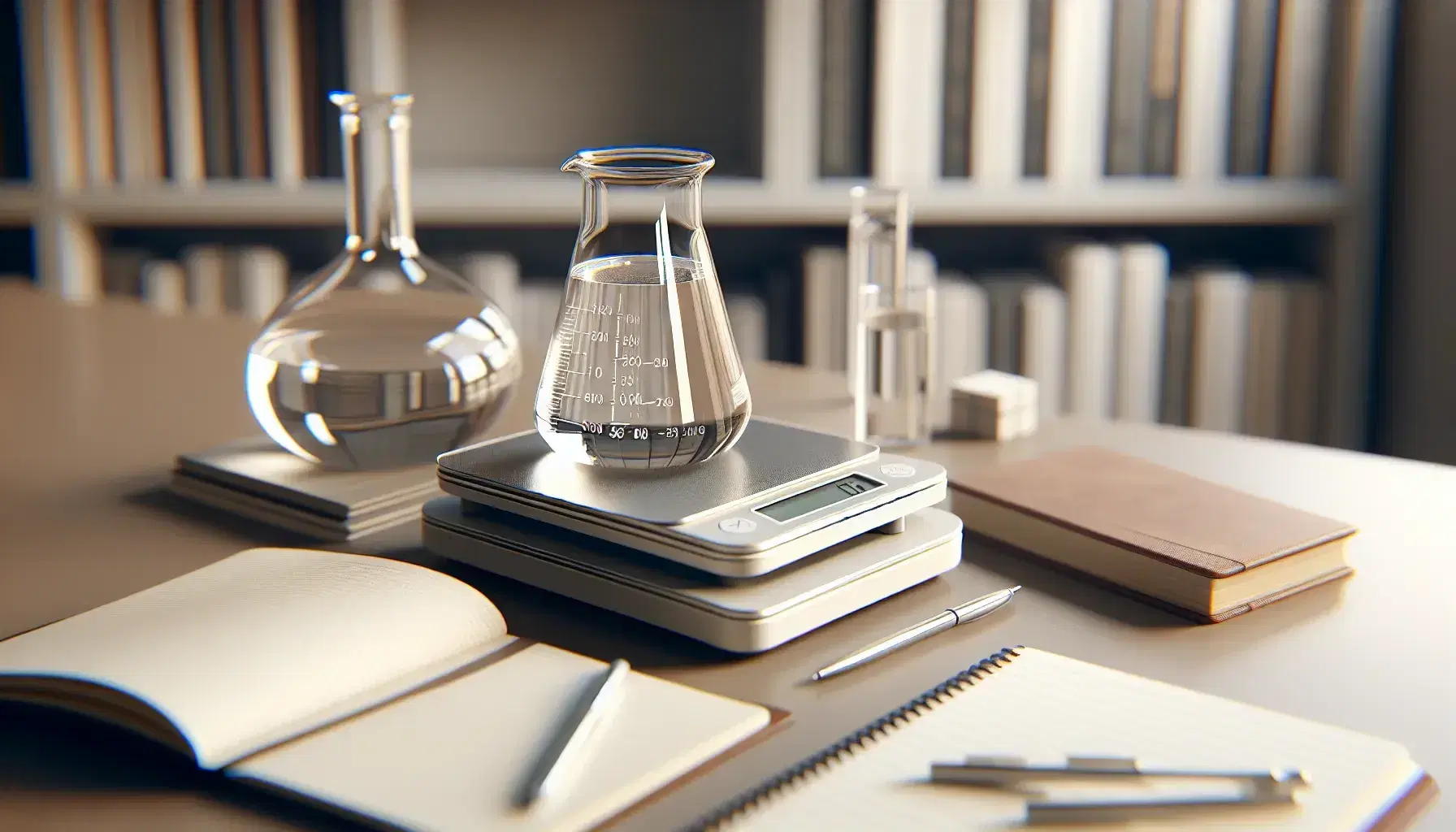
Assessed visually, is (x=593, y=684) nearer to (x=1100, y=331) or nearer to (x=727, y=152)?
(x=1100, y=331)

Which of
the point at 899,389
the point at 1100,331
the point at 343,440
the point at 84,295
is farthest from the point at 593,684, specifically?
the point at 84,295

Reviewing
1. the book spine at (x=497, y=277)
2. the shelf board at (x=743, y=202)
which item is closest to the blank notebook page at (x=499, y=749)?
the shelf board at (x=743, y=202)

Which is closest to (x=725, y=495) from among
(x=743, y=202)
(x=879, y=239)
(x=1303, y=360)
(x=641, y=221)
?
(x=641, y=221)

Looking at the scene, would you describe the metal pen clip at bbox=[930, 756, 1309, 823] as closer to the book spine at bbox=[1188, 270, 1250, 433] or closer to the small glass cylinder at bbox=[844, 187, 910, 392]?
the small glass cylinder at bbox=[844, 187, 910, 392]

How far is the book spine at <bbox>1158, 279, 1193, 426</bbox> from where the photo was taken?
2.20m

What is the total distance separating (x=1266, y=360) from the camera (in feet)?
7.28

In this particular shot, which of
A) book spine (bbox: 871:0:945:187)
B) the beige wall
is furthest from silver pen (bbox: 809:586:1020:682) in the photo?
the beige wall

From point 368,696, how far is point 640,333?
220 mm

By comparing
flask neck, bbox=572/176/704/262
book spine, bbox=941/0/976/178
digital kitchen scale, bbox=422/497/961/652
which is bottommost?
digital kitchen scale, bbox=422/497/961/652

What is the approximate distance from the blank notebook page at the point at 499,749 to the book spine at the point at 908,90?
158 cm

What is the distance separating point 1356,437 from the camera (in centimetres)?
226

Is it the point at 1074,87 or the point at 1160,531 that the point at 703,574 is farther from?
the point at 1074,87

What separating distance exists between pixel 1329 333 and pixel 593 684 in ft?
6.34

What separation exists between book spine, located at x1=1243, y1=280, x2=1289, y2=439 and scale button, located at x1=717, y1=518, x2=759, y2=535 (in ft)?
5.68
